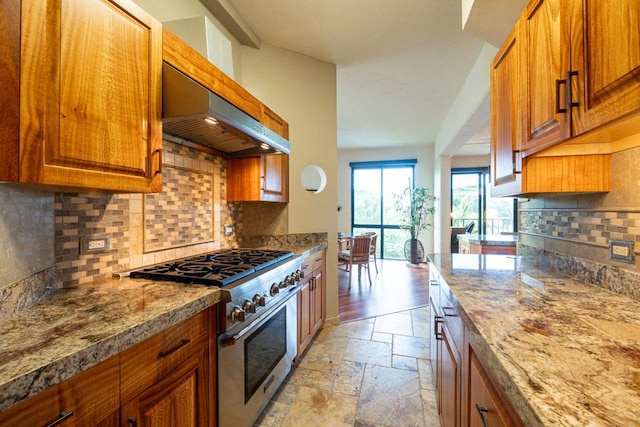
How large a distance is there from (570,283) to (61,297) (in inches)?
88.0

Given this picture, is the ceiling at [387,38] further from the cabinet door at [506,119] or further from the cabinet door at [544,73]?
the cabinet door at [544,73]

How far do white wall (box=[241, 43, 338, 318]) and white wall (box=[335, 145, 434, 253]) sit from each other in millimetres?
4028

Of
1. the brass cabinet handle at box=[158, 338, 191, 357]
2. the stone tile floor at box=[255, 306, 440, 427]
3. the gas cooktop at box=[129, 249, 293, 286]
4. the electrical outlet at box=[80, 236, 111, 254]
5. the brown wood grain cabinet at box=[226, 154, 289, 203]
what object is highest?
the brown wood grain cabinet at box=[226, 154, 289, 203]

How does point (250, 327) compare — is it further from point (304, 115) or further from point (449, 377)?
point (304, 115)

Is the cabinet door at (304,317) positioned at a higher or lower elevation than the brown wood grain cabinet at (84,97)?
lower

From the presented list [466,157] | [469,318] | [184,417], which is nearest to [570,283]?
[469,318]

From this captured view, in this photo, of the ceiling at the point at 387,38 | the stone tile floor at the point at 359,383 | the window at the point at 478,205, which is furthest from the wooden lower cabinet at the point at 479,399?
the window at the point at 478,205

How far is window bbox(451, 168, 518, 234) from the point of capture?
6676mm

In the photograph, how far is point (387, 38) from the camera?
2498mm

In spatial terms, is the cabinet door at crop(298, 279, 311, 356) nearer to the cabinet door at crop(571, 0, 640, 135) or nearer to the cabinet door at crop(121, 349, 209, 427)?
the cabinet door at crop(121, 349, 209, 427)

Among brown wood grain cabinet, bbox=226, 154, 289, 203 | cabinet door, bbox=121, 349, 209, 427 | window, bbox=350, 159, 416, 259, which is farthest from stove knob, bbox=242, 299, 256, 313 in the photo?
window, bbox=350, 159, 416, 259

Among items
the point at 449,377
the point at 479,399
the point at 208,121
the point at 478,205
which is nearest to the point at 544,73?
the point at 479,399

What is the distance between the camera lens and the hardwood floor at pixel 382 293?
3.46 m

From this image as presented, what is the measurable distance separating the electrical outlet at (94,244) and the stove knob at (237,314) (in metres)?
0.75
